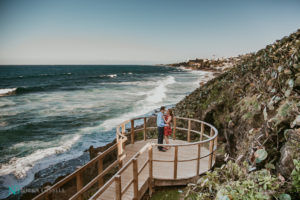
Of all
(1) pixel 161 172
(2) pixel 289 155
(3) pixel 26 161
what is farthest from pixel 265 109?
(3) pixel 26 161

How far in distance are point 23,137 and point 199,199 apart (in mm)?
16783

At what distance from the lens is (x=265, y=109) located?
3031 mm

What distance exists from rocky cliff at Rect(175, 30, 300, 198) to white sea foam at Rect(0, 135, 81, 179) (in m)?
8.85

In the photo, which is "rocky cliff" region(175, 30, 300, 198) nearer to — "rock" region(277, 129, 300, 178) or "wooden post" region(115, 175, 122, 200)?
"rock" region(277, 129, 300, 178)

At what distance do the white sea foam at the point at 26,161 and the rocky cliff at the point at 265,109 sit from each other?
8.85 metres

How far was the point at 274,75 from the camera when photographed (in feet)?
11.3

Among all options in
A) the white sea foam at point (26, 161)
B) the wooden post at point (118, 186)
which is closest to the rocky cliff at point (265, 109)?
the wooden post at point (118, 186)

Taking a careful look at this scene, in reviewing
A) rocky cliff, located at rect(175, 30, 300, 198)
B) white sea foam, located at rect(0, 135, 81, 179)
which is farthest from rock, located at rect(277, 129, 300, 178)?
white sea foam, located at rect(0, 135, 81, 179)

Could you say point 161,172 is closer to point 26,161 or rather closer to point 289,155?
point 289,155

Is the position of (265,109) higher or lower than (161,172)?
higher

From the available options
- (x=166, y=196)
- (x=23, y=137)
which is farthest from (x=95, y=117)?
(x=166, y=196)

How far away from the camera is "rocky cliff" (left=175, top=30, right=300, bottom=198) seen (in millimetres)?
2832

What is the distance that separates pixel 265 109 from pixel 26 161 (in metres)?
13.0

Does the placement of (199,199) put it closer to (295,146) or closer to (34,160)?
(295,146)
